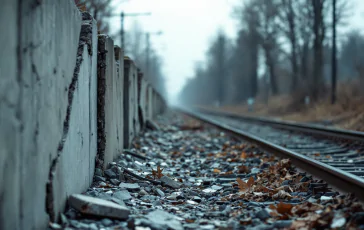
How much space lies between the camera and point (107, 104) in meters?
5.65

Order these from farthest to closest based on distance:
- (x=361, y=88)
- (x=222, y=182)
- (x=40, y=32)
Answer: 1. (x=361, y=88)
2. (x=222, y=182)
3. (x=40, y=32)

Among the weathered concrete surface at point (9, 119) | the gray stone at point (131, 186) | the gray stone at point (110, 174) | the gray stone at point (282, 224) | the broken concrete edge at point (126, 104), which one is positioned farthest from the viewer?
the broken concrete edge at point (126, 104)

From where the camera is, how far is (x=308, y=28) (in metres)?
34.0

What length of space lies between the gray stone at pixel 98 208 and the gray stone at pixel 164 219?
227mm

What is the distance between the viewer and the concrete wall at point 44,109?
2631 mm

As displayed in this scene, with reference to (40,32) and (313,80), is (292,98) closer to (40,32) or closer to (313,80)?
(313,80)

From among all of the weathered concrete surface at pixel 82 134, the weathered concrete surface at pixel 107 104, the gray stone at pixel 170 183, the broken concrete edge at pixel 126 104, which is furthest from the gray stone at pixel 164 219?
the broken concrete edge at pixel 126 104

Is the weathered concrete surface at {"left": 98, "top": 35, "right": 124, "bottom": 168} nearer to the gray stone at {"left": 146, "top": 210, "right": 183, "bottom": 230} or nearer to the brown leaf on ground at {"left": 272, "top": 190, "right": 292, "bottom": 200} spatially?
the gray stone at {"left": 146, "top": 210, "right": 183, "bottom": 230}

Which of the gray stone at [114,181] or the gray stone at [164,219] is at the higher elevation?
the gray stone at [114,181]

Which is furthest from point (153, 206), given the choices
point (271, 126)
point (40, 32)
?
point (271, 126)

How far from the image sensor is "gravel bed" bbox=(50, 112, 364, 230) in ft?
11.6

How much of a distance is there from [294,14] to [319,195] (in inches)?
1179

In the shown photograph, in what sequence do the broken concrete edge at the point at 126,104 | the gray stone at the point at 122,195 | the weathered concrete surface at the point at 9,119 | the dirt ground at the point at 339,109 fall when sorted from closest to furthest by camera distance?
1. the weathered concrete surface at the point at 9,119
2. the gray stone at the point at 122,195
3. the broken concrete edge at the point at 126,104
4. the dirt ground at the point at 339,109

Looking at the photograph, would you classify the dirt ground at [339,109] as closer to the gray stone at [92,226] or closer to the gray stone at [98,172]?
the gray stone at [98,172]
